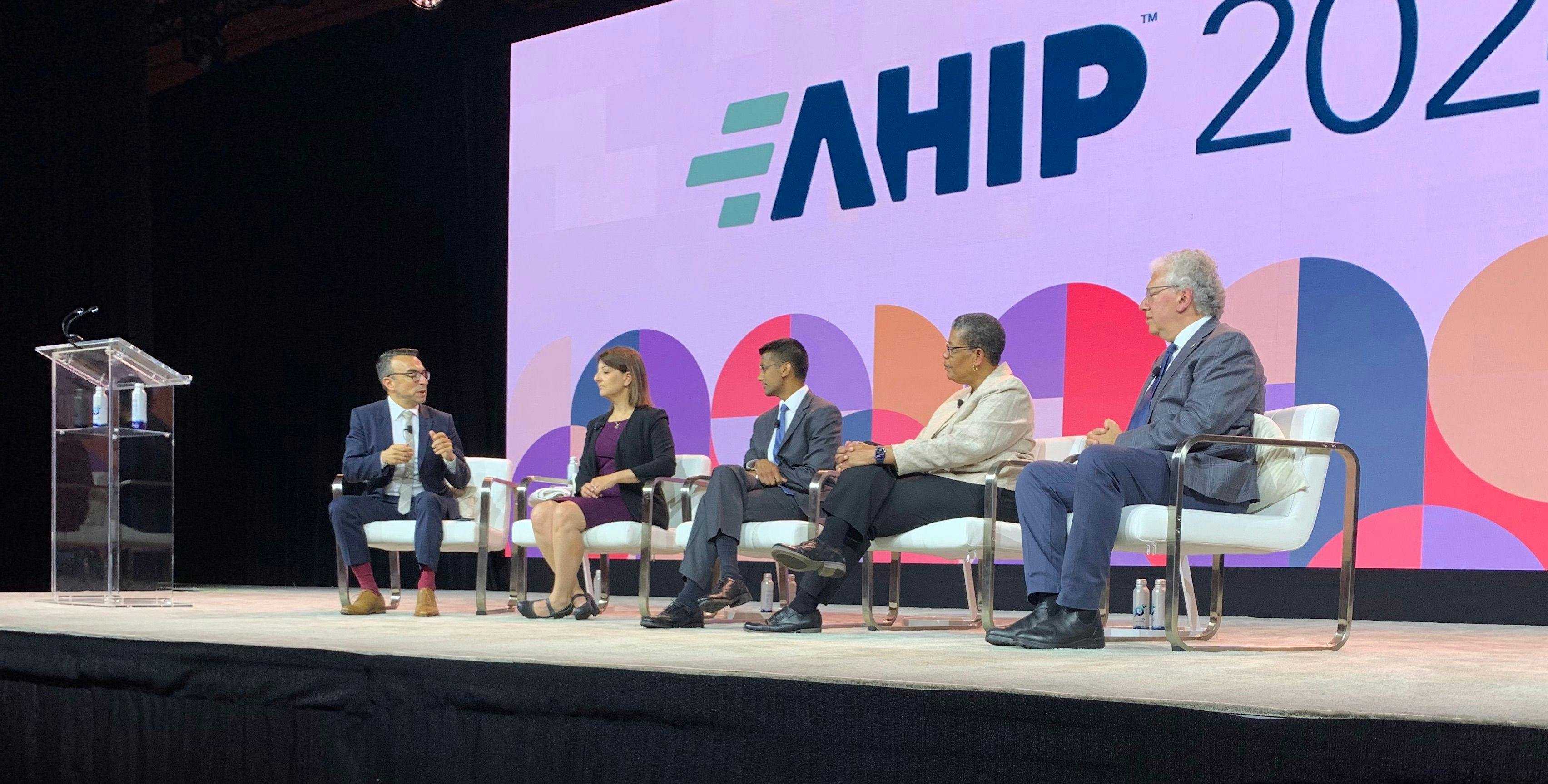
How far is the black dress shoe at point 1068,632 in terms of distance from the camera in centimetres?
305

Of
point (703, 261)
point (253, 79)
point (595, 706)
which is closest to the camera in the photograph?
point (595, 706)

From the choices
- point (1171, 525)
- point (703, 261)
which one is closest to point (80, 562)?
point (703, 261)

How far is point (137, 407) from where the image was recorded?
5.16m

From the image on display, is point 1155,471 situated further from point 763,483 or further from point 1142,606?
point 1142,606

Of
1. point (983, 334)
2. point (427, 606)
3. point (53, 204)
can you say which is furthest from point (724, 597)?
point (53, 204)

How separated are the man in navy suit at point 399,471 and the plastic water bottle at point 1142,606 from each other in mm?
2412

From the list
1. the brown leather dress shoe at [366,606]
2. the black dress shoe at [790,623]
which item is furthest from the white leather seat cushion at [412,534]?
the black dress shoe at [790,623]

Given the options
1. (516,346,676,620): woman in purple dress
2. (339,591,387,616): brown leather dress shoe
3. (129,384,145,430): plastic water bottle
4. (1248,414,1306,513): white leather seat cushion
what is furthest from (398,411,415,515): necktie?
(1248,414,1306,513): white leather seat cushion

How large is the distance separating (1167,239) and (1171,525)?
2339mm

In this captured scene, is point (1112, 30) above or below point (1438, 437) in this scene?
above

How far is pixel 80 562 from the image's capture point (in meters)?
5.23

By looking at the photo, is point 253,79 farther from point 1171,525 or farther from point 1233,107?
point 1171,525

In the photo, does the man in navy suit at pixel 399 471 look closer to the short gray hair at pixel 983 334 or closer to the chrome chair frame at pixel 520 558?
the chrome chair frame at pixel 520 558

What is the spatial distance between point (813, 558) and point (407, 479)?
2.06 m
